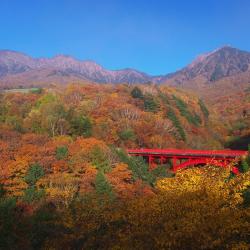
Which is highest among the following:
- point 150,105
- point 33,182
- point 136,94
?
point 136,94

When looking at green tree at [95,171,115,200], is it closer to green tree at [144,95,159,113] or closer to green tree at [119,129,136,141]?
green tree at [119,129,136,141]

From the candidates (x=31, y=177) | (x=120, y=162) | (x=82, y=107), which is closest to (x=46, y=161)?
(x=31, y=177)

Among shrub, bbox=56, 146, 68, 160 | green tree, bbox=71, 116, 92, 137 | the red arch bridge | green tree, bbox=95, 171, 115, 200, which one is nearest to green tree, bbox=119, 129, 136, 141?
green tree, bbox=71, 116, 92, 137

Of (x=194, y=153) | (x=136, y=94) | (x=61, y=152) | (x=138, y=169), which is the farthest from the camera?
(x=136, y=94)

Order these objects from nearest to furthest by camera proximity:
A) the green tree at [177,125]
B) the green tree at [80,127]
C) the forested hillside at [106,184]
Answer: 1. the forested hillside at [106,184]
2. the green tree at [80,127]
3. the green tree at [177,125]

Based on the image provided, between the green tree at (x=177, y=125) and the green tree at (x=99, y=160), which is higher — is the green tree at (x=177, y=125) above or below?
above

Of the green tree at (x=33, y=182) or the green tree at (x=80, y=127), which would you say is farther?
the green tree at (x=80, y=127)

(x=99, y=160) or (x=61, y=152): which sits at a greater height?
(x=61, y=152)

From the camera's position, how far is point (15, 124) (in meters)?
68.6

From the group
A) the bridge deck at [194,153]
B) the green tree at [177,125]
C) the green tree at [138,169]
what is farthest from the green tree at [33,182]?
the green tree at [177,125]

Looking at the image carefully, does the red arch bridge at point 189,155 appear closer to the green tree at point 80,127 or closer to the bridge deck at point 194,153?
the bridge deck at point 194,153

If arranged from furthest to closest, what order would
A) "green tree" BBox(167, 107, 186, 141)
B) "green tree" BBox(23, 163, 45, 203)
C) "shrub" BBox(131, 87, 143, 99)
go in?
1. "shrub" BBox(131, 87, 143, 99)
2. "green tree" BBox(167, 107, 186, 141)
3. "green tree" BBox(23, 163, 45, 203)

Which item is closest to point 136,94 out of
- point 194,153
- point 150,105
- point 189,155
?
point 150,105

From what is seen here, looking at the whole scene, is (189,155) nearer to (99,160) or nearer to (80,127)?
(99,160)
